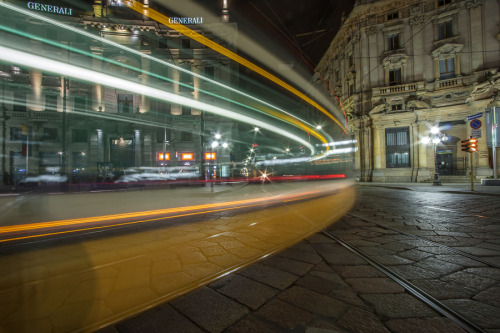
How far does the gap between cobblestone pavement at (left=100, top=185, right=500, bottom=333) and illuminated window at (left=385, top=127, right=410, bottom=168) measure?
20.6 metres

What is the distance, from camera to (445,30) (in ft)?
66.5

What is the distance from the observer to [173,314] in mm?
1956

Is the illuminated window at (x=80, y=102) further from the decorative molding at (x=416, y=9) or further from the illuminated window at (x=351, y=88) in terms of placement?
the decorative molding at (x=416, y=9)

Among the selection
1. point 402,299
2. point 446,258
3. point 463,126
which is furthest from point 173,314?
point 463,126

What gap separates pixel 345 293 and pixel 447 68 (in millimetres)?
26620

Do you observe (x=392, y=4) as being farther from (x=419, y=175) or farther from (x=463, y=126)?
(x=419, y=175)

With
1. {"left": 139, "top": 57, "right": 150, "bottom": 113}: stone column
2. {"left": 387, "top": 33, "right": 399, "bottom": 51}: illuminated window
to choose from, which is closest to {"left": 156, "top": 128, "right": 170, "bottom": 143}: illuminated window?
{"left": 139, "top": 57, "right": 150, "bottom": 113}: stone column

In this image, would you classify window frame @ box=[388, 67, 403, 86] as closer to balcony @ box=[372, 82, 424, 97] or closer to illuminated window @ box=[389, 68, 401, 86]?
illuminated window @ box=[389, 68, 401, 86]

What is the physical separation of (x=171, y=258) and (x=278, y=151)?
40.4 meters

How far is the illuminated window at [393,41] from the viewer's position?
22.1m

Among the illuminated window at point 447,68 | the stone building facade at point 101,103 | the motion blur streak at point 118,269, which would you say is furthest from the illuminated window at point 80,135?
the illuminated window at point 447,68

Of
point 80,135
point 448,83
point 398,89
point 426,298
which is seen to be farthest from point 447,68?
point 80,135

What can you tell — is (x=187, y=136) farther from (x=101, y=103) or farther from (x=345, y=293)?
(x=345, y=293)

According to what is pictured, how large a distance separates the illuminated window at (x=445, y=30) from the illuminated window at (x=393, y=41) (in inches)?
131
